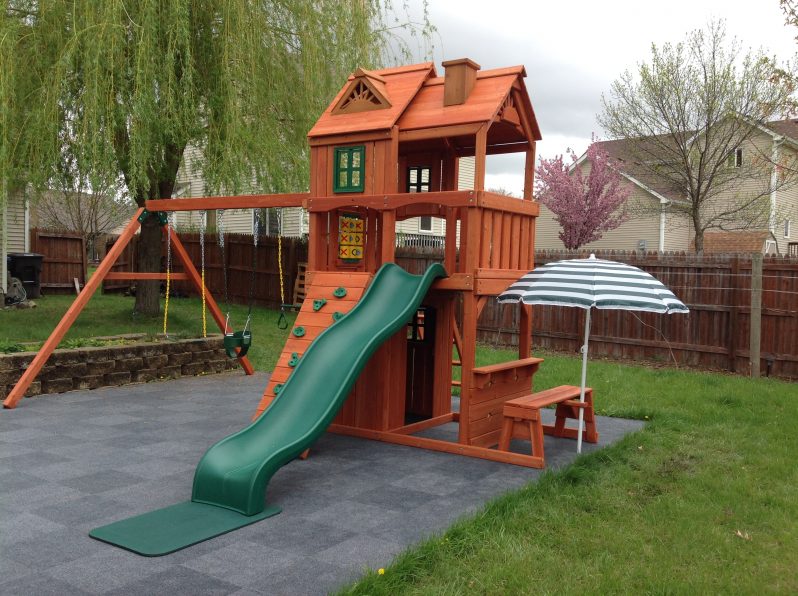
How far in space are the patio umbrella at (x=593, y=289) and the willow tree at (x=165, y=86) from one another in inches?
259

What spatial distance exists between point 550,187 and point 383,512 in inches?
1017

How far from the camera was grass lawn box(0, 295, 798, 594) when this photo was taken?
142 inches

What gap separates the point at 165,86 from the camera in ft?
35.3

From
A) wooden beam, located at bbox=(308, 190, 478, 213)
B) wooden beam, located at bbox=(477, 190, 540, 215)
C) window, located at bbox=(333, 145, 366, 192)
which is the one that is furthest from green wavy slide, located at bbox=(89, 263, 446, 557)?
window, located at bbox=(333, 145, 366, 192)

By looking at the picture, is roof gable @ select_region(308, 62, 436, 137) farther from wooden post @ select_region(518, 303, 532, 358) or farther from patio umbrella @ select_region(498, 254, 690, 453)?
wooden post @ select_region(518, 303, 532, 358)

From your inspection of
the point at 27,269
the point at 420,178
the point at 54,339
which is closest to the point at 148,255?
the point at 54,339

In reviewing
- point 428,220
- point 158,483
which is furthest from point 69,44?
point 428,220

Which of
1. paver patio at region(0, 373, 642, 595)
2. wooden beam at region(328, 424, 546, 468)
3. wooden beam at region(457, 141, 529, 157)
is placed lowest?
paver patio at region(0, 373, 642, 595)

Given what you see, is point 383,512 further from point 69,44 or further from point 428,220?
point 428,220

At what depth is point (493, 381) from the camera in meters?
6.66

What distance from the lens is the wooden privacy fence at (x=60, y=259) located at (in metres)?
19.0

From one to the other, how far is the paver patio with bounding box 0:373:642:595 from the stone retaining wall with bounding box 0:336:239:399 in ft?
1.46

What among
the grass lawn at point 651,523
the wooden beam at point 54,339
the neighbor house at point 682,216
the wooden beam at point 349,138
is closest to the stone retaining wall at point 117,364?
the wooden beam at point 54,339

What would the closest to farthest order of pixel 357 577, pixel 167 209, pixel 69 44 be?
pixel 357 577 → pixel 167 209 → pixel 69 44
